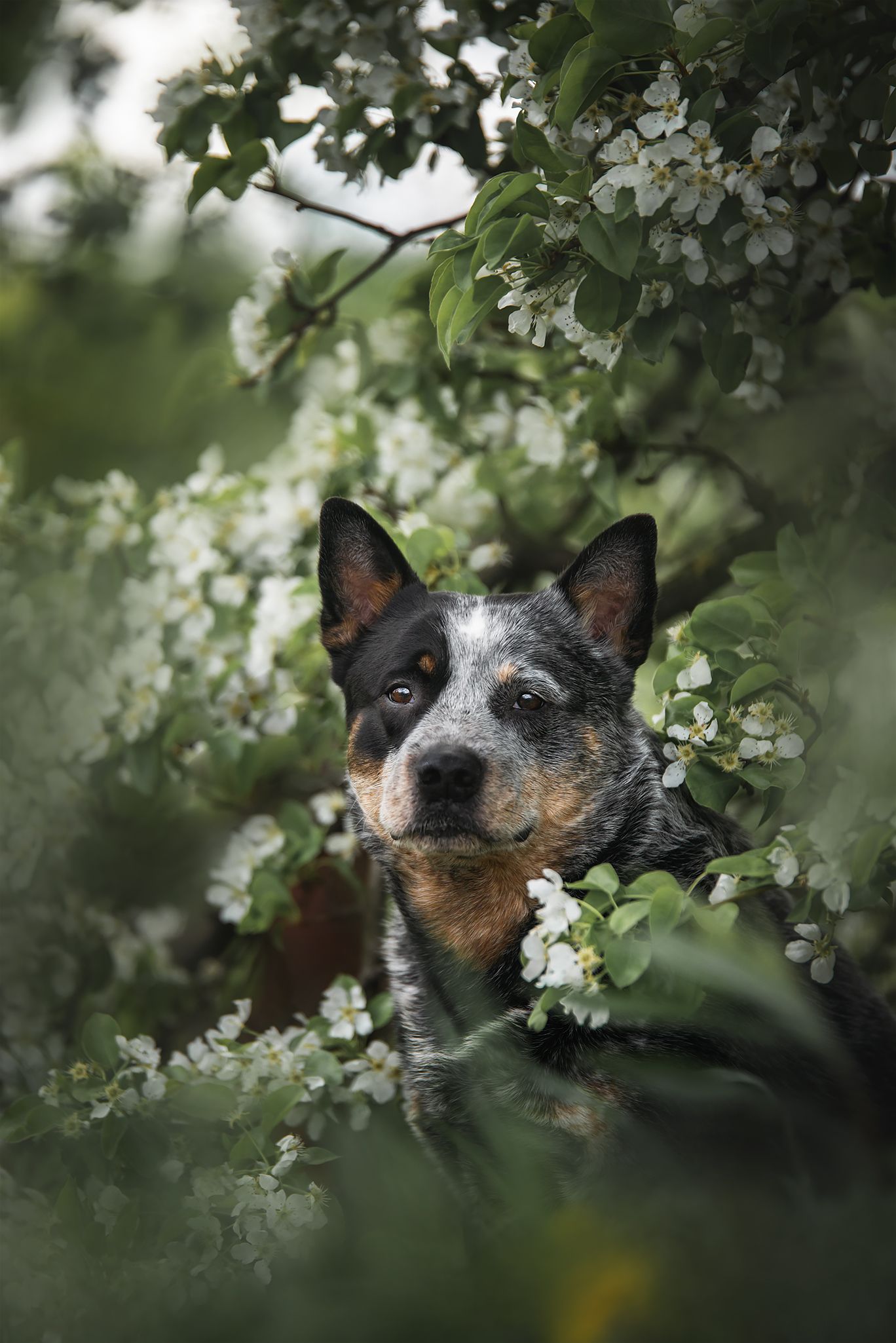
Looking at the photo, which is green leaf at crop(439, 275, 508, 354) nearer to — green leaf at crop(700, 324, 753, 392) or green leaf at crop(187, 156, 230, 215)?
green leaf at crop(700, 324, 753, 392)

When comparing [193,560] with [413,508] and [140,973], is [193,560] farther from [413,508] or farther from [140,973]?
[140,973]

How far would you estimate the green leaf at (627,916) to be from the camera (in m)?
1.64

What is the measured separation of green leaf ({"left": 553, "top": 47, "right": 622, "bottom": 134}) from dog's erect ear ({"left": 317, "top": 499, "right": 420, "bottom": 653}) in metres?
1.01

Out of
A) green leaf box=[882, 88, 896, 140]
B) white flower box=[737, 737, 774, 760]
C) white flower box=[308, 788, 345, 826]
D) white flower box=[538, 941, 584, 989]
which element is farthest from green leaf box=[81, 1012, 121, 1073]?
green leaf box=[882, 88, 896, 140]

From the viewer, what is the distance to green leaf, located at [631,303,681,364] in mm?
2049

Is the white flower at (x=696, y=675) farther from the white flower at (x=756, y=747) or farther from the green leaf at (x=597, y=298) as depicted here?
the green leaf at (x=597, y=298)

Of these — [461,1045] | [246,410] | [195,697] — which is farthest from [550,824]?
[246,410]

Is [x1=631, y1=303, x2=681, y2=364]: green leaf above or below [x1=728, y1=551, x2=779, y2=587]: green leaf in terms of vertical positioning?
above

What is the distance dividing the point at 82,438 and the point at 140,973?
2.12m

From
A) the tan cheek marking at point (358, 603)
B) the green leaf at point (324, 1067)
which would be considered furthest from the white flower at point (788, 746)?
the green leaf at point (324, 1067)

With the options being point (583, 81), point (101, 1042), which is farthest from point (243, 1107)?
point (583, 81)

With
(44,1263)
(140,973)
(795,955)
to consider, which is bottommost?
(140,973)

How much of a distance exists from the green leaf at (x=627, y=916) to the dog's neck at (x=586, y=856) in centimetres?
60

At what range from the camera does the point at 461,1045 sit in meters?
2.29
